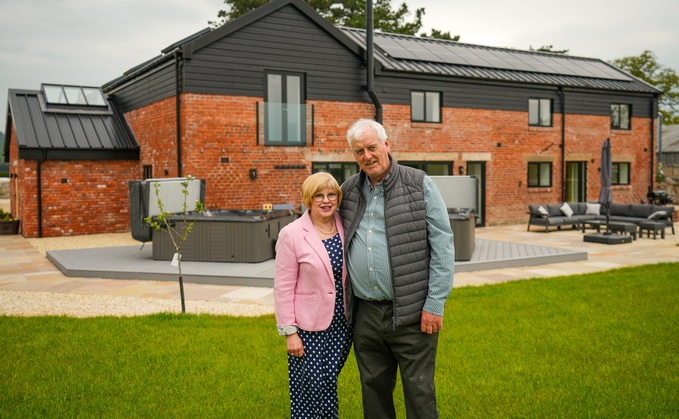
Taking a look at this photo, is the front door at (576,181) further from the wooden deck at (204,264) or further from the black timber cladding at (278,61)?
the wooden deck at (204,264)

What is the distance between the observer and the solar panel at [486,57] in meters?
19.5

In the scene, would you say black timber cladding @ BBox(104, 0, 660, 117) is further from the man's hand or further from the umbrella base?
the man's hand

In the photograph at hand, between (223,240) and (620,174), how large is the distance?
17.3 metres

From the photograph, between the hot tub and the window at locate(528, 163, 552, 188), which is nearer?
the hot tub

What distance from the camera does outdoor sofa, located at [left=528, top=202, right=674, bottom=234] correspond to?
55.3 ft

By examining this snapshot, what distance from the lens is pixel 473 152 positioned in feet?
62.4

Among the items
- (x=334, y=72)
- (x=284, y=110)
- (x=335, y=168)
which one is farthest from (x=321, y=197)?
(x=334, y=72)

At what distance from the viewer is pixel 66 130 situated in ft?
56.3

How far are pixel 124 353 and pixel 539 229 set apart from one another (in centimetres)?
1502

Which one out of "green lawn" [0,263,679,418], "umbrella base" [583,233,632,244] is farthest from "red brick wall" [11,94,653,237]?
"green lawn" [0,263,679,418]

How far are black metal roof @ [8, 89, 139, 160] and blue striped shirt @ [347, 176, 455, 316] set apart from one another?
1532 centimetres

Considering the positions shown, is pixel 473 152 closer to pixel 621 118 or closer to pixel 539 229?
pixel 539 229

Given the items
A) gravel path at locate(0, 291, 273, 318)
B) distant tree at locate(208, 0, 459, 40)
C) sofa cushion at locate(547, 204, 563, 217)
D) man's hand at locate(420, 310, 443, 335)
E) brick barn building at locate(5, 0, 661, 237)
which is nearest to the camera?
man's hand at locate(420, 310, 443, 335)

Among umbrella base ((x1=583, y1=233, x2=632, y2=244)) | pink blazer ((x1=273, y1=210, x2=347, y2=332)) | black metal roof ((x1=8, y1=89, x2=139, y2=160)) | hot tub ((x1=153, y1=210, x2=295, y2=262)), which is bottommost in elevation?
umbrella base ((x1=583, y1=233, x2=632, y2=244))
